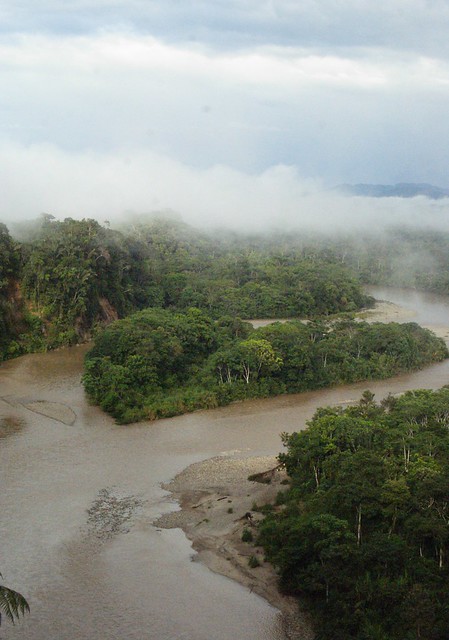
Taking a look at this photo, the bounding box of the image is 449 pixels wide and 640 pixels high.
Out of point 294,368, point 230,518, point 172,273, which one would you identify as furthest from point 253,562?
point 172,273

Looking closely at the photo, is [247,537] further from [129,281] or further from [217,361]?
[129,281]

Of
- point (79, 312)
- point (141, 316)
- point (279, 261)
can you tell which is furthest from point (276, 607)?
point (279, 261)

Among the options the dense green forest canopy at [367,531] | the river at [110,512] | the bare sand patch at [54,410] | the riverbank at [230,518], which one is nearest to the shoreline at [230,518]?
the riverbank at [230,518]

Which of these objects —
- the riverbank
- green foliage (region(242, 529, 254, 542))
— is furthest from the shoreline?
green foliage (region(242, 529, 254, 542))

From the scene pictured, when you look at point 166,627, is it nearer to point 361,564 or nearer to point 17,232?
point 361,564

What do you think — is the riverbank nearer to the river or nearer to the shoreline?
the shoreline

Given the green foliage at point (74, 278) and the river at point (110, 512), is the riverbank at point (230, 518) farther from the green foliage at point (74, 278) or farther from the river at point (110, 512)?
the green foliage at point (74, 278)

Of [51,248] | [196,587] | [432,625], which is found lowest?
[196,587]
